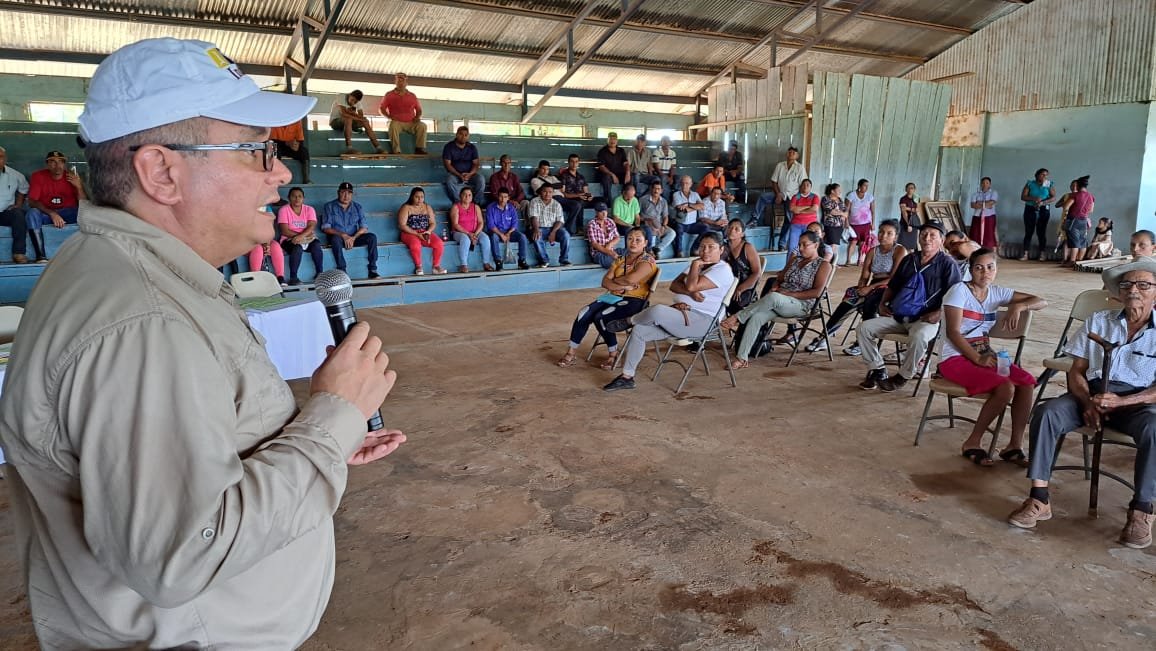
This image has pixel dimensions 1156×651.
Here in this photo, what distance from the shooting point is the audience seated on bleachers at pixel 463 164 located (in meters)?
10.1

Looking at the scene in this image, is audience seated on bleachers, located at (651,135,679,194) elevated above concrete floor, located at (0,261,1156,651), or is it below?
above

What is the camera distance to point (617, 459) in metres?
3.71

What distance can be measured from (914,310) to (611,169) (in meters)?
6.88

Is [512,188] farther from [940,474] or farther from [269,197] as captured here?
[269,197]

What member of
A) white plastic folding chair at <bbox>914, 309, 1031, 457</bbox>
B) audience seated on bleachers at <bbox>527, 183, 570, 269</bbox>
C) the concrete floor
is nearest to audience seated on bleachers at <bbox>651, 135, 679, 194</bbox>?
audience seated on bleachers at <bbox>527, 183, 570, 269</bbox>

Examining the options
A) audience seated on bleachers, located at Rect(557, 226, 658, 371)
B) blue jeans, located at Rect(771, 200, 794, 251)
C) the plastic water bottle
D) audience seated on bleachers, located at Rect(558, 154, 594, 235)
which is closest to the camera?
the plastic water bottle

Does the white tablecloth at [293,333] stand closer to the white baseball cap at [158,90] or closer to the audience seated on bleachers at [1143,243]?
the white baseball cap at [158,90]

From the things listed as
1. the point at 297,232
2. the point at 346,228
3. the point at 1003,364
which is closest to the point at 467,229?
the point at 346,228

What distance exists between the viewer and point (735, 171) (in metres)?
12.7

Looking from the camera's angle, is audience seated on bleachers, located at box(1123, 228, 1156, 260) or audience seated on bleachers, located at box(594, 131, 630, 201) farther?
audience seated on bleachers, located at box(594, 131, 630, 201)

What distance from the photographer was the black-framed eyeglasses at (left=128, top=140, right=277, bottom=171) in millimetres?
810

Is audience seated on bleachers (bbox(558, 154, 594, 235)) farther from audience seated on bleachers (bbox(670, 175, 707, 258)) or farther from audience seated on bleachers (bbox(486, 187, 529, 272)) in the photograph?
audience seated on bleachers (bbox(670, 175, 707, 258))

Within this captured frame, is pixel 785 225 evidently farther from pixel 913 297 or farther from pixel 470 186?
pixel 913 297

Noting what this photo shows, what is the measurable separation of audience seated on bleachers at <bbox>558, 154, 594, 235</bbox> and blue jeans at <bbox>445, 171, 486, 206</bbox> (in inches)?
46.0
